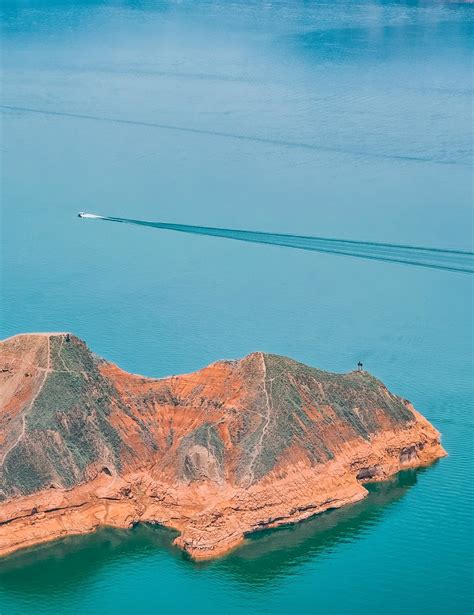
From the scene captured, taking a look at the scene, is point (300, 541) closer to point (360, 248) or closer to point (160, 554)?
point (160, 554)

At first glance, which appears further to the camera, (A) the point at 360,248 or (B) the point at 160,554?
(A) the point at 360,248

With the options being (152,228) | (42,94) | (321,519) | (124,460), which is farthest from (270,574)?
(42,94)

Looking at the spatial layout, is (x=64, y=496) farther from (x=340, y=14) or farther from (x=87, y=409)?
(x=340, y=14)

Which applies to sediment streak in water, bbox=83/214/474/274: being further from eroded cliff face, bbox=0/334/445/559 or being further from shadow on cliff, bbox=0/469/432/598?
shadow on cliff, bbox=0/469/432/598

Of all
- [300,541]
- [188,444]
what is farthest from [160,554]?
[300,541]

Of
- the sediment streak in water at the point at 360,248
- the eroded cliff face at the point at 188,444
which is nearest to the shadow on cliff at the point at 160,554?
the eroded cliff face at the point at 188,444

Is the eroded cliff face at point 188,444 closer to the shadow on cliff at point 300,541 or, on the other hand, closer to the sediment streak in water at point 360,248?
the shadow on cliff at point 300,541

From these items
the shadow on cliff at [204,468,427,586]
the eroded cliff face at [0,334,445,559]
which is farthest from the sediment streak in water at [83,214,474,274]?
the shadow on cliff at [204,468,427,586]
